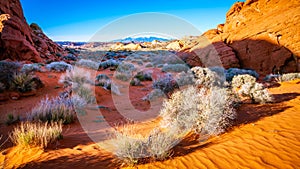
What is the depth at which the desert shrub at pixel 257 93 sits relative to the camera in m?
6.53

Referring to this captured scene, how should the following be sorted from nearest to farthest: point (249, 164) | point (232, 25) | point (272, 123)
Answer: point (249, 164) < point (272, 123) < point (232, 25)

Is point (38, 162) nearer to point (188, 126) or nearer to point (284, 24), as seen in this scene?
point (188, 126)

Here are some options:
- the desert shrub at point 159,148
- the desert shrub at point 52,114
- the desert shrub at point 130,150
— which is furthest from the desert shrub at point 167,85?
the desert shrub at point 130,150

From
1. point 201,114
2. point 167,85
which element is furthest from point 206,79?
point 201,114

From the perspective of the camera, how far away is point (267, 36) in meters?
12.9

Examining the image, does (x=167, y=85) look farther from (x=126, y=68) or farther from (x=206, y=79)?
(x=126, y=68)

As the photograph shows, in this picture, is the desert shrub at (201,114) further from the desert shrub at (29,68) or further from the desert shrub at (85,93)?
the desert shrub at (29,68)

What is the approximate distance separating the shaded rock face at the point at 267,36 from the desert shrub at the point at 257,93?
7005 millimetres

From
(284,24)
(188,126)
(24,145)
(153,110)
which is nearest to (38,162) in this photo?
(24,145)

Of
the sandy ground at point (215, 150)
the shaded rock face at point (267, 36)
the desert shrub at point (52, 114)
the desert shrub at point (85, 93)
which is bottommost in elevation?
the sandy ground at point (215, 150)

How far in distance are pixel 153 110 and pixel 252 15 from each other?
47.2 feet

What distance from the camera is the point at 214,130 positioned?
13.7 feet

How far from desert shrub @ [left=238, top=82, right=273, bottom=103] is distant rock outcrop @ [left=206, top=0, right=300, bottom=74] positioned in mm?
6998

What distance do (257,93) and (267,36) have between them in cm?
869
